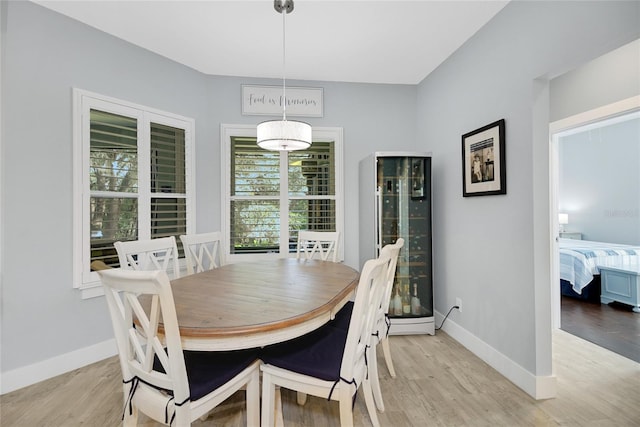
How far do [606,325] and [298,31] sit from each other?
13.9 feet

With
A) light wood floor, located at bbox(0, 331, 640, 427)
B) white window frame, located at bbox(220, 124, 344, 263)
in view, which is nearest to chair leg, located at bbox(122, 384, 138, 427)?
light wood floor, located at bbox(0, 331, 640, 427)

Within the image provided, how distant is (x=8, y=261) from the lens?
6.99 ft

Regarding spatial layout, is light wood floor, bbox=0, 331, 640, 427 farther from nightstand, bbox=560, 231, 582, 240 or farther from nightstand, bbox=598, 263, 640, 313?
nightstand, bbox=560, 231, 582, 240

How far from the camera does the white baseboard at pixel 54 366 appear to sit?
2113mm

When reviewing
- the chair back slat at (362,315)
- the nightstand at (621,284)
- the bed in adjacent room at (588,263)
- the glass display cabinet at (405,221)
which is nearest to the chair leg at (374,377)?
the chair back slat at (362,315)

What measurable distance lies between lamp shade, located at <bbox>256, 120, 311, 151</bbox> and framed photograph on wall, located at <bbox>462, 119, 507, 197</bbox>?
57.5 inches

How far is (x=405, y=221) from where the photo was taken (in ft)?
10.4

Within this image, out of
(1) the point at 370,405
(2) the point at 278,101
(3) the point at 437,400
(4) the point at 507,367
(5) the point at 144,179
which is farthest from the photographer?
(2) the point at 278,101

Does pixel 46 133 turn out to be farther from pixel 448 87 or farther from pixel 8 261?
pixel 448 87

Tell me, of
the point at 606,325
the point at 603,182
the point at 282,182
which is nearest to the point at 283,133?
the point at 282,182

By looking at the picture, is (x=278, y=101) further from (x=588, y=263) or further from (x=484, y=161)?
(x=588, y=263)

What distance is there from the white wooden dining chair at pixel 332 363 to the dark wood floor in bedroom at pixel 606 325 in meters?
2.57

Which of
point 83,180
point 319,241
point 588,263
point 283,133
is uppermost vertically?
point 283,133

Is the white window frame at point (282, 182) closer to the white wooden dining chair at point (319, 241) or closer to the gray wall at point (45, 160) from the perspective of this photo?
the white wooden dining chair at point (319, 241)
